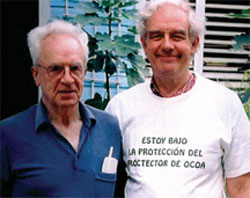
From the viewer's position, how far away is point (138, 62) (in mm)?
3906

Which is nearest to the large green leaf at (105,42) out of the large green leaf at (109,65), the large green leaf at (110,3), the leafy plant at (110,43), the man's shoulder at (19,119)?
the leafy plant at (110,43)

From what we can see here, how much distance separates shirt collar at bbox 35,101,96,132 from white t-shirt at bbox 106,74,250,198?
0.28 meters

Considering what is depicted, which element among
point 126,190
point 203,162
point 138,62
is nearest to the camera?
point 203,162

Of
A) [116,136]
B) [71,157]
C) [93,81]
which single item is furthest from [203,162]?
[93,81]

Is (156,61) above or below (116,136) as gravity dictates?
above

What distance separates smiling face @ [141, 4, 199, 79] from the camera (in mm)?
2359

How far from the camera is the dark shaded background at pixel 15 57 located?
336 centimetres

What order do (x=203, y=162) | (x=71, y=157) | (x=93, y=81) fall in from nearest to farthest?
(x=71, y=157) → (x=203, y=162) → (x=93, y=81)

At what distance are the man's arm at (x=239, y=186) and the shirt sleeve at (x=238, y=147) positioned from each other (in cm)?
4

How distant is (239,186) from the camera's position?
8.21ft

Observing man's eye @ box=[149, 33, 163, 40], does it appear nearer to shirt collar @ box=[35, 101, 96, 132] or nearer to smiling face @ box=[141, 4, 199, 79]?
smiling face @ box=[141, 4, 199, 79]

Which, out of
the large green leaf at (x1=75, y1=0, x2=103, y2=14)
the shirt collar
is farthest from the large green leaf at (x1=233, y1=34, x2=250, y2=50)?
the shirt collar

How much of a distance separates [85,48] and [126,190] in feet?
2.45

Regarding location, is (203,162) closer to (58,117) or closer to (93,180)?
(93,180)
